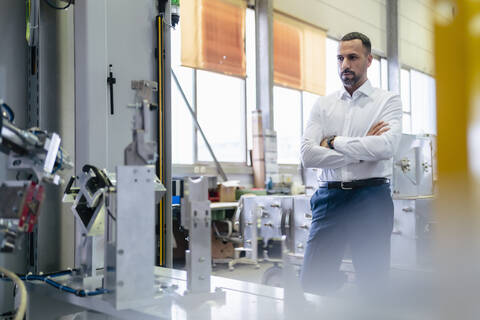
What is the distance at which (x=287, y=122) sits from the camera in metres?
7.49

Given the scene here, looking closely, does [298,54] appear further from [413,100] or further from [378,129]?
[378,129]

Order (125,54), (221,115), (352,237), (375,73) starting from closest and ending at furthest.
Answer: (352,237), (125,54), (221,115), (375,73)

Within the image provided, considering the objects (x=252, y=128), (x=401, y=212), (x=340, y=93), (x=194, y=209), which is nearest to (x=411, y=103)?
(x=252, y=128)

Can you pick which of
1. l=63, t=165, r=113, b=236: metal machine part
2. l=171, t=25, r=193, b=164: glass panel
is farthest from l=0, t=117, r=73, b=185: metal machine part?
l=171, t=25, r=193, b=164: glass panel

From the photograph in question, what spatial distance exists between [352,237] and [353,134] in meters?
0.45

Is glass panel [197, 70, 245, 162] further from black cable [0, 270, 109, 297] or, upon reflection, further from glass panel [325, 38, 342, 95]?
black cable [0, 270, 109, 297]

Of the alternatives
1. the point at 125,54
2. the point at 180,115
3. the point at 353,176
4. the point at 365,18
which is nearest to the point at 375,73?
the point at 365,18

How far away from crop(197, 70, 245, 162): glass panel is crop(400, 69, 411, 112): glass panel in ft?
16.2

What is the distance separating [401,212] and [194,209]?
197cm

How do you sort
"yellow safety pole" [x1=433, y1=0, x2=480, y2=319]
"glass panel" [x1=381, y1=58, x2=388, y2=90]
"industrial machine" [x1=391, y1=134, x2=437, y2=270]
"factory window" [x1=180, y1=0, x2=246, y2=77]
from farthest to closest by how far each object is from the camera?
1. "glass panel" [x1=381, y1=58, x2=388, y2=90]
2. "factory window" [x1=180, y1=0, x2=246, y2=77]
3. "industrial machine" [x1=391, y1=134, x2=437, y2=270]
4. "yellow safety pole" [x1=433, y1=0, x2=480, y2=319]

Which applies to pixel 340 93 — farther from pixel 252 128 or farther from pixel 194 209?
pixel 252 128

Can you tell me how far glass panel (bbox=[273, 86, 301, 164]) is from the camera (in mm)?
7328

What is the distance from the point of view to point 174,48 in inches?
227

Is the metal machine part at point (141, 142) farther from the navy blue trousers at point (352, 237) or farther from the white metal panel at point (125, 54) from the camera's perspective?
the white metal panel at point (125, 54)
